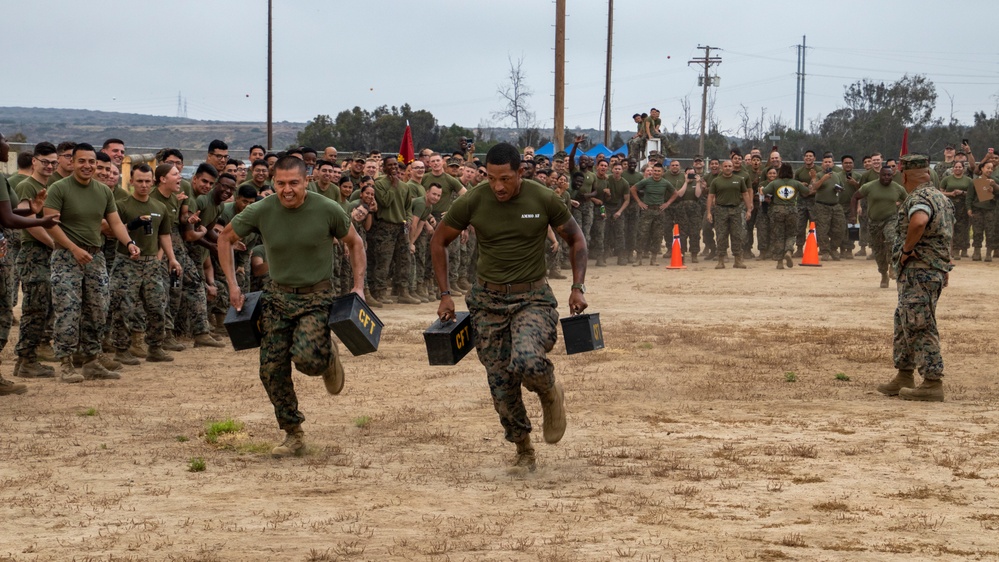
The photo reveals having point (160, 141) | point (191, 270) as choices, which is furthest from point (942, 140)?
point (160, 141)

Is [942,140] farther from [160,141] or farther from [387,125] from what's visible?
[160,141]

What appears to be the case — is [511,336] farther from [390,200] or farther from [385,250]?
[385,250]

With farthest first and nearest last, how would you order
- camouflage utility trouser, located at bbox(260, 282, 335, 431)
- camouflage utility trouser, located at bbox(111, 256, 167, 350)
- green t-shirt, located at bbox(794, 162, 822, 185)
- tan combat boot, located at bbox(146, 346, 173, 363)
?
green t-shirt, located at bbox(794, 162, 822, 185) < tan combat boot, located at bbox(146, 346, 173, 363) < camouflage utility trouser, located at bbox(111, 256, 167, 350) < camouflage utility trouser, located at bbox(260, 282, 335, 431)

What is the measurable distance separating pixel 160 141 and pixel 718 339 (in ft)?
266

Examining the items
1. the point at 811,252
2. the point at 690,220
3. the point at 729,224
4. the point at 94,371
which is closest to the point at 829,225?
the point at 811,252

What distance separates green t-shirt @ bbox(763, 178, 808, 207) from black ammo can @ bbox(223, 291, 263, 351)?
59.5ft

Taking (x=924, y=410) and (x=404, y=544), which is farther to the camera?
(x=924, y=410)

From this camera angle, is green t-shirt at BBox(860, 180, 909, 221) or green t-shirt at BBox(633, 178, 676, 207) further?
green t-shirt at BBox(633, 178, 676, 207)

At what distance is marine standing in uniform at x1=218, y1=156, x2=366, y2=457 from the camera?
7.98 metres

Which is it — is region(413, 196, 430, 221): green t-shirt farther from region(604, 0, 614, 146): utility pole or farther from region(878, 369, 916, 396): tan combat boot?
region(604, 0, 614, 146): utility pole

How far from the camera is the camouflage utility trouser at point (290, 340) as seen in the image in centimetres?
795

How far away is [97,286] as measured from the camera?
446 inches

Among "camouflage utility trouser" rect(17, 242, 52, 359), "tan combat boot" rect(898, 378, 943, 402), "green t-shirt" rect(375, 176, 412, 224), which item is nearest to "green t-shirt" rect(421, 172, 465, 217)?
"green t-shirt" rect(375, 176, 412, 224)

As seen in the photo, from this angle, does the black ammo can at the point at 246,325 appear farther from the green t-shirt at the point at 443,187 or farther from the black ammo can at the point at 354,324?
the green t-shirt at the point at 443,187
